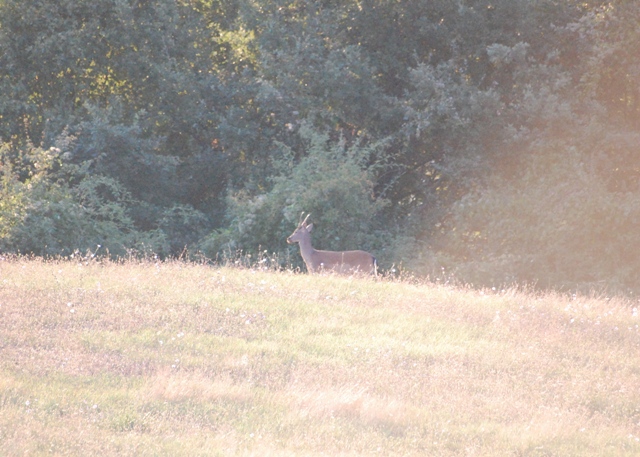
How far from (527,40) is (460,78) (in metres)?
2.25

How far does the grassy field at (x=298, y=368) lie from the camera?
239 inches

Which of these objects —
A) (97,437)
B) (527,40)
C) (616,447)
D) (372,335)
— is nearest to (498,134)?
(527,40)

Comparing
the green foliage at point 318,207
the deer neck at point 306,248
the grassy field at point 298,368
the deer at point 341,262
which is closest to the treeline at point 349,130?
the green foliage at point 318,207

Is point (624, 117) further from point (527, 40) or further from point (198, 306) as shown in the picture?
point (198, 306)

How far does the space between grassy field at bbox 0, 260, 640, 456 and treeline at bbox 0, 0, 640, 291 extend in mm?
6176

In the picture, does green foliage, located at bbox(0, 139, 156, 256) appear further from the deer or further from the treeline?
the deer

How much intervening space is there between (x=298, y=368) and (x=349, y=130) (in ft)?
46.9

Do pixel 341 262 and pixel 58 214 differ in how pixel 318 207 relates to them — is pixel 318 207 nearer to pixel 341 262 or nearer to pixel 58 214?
pixel 341 262

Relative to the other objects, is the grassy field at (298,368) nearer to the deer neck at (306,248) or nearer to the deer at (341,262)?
the deer at (341,262)

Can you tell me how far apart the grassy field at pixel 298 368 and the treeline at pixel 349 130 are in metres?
6.18

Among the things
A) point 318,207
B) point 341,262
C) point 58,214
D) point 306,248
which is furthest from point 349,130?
point 58,214

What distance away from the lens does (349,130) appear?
843 inches

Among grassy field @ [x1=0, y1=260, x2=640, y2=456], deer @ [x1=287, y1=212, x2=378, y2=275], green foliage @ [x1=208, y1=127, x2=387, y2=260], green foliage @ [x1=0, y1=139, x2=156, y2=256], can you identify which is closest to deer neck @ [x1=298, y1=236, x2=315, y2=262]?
deer @ [x1=287, y1=212, x2=378, y2=275]

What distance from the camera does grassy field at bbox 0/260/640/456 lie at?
608 cm
